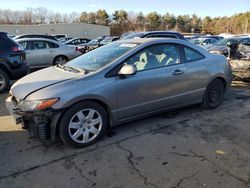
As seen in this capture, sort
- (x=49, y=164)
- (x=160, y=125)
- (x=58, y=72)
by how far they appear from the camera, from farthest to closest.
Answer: (x=160, y=125)
(x=58, y=72)
(x=49, y=164)

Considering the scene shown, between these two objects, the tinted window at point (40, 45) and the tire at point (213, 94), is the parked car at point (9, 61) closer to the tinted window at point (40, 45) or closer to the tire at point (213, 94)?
the tinted window at point (40, 45)

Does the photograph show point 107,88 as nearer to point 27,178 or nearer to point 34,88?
point 34,88

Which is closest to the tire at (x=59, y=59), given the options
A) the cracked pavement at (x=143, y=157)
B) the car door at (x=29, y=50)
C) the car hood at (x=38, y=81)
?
the car door at (x=29, y=50)

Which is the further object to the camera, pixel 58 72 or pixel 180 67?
pixel 180 67

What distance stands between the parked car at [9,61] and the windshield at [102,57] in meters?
3.06

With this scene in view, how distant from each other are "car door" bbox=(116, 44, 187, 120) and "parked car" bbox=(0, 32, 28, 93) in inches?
166

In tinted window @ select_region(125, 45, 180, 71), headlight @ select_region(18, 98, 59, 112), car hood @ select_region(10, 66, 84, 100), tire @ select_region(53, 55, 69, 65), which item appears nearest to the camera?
headlight @ select_region(18, 98, 59, 112)

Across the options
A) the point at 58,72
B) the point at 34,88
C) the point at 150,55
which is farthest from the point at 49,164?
the point at 150,55

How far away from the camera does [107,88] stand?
3662 millimetres

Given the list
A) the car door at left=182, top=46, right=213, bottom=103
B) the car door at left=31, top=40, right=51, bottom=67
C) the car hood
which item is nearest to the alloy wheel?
the car hood

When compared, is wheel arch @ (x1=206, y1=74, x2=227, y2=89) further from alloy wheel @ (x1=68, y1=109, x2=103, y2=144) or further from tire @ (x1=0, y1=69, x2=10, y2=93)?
tire @ (x1=0, y1=69, x2=10, y2=93)

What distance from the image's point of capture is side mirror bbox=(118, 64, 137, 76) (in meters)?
3.71

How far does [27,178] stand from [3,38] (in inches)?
200

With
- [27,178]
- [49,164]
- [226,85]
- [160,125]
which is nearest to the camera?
[27,178]
